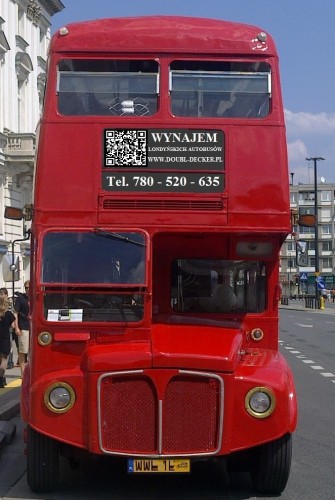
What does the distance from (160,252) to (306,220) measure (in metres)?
1.63

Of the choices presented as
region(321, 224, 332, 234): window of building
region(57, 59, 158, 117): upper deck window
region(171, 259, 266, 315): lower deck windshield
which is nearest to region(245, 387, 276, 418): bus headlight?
region(171, 259, 266, 315): lower deck windshield

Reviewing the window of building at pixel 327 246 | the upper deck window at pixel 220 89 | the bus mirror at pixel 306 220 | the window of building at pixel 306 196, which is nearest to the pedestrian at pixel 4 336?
the bus mirror at pixel 306 220

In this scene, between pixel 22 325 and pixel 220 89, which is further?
pixel 22 325

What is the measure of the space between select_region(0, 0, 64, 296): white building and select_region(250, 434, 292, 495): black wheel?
25.8 meters

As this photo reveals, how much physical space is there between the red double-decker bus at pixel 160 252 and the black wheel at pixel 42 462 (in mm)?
12

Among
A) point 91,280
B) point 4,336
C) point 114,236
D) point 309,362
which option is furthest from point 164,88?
point 309,362

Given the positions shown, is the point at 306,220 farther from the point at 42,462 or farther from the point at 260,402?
the point at 42,462

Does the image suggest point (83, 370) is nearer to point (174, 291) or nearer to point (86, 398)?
point (86, 398)

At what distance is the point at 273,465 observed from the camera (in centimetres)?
711

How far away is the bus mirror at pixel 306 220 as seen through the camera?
8766 millimetres

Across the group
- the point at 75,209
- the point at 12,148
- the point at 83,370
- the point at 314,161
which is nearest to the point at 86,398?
the point at 83,370

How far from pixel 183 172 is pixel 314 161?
5475cm

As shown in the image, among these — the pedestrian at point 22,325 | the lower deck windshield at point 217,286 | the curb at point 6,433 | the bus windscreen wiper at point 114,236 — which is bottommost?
the curb at point 6,433

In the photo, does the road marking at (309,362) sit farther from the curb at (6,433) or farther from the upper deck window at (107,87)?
the upper deck window at (107,87)
